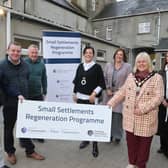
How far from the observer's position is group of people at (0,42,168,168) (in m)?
3.28

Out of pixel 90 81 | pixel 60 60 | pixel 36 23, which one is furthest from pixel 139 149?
pixel 36 23

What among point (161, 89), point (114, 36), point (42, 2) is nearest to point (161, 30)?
point (114, 36)

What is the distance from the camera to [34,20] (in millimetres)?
8781

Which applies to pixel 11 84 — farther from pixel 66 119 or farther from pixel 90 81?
pixel 90 81

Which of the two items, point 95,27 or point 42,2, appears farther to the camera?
point 95,27

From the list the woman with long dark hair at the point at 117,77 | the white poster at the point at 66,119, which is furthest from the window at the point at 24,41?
the white poster at the point at 66,119

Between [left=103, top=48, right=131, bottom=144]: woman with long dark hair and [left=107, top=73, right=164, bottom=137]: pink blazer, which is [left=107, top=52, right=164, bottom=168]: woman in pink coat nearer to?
[left=107, top=73, right=164, bottom=137]: pink blazer

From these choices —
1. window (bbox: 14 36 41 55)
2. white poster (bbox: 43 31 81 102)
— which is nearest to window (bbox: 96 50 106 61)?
window (bbox: 14 36 41 55)

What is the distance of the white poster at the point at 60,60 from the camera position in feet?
17.7

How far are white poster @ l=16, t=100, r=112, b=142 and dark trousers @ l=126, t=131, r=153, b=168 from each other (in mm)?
327

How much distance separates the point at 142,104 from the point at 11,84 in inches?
71.3

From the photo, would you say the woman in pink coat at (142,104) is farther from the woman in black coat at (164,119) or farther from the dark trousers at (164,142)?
the dark trousers at (164,142)

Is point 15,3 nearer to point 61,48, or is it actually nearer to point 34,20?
point 34,20

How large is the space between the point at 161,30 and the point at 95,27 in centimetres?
939
